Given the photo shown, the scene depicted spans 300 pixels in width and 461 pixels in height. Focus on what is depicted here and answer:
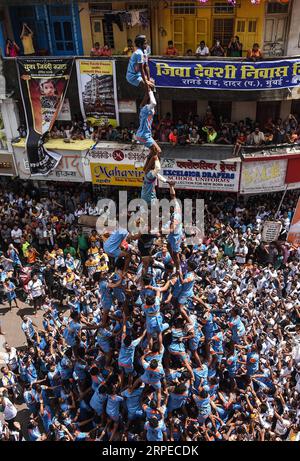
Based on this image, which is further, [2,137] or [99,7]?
[2,137]

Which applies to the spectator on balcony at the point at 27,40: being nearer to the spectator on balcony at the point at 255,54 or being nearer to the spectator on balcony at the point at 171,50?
the spectator on balcony at the point at 171,50

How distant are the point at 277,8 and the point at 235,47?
1.89 m

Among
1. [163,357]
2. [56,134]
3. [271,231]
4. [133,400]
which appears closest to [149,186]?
[163,357]

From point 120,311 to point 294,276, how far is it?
6.28 m

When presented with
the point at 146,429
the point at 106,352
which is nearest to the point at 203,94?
the point at 106,352

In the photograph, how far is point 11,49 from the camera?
690 inches

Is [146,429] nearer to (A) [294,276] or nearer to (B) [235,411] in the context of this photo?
(B) [235,411]

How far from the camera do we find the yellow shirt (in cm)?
1772

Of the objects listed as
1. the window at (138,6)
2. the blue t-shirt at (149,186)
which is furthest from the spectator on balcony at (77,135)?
the blue t-shirt at (149,186)

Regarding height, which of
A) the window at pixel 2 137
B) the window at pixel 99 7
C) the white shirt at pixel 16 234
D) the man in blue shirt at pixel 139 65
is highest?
the man in blue shirt at pixel 139 65

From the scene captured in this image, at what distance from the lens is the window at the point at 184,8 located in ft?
54.2

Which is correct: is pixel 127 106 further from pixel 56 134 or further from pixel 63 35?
pixel 63 35

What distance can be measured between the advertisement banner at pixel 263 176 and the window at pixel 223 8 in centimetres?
533

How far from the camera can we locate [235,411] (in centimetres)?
1041
